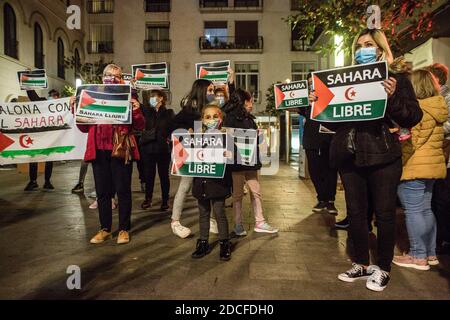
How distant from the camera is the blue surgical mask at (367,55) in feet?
10.9

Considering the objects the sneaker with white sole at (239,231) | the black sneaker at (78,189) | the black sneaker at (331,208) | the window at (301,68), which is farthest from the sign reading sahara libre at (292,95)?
the window at (301,68)

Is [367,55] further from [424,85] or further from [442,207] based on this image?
[442,207]

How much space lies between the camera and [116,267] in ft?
12.7

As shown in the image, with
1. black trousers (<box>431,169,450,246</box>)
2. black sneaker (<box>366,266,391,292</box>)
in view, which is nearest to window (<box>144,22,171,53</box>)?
black trousers (<box>431,169,450,246</box>)

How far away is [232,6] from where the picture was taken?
34.3 meters

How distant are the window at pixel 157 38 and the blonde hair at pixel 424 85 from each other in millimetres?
32518

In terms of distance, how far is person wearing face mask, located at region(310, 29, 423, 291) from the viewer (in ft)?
10.4

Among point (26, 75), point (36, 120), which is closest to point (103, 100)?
point (36, 120)

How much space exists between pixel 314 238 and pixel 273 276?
60.8 inches

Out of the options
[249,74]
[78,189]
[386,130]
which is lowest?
[78,189]

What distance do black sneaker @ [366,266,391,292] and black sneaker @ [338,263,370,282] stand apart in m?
0.15

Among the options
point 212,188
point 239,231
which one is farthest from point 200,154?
point 239,231

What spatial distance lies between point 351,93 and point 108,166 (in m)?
2.87
